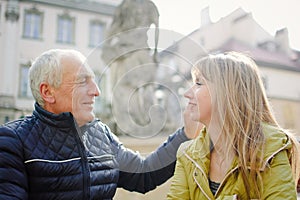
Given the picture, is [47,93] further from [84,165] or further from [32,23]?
[32,23]

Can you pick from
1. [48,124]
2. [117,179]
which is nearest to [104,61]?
[48,124]

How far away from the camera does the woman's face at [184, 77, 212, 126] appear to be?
29.3 inches

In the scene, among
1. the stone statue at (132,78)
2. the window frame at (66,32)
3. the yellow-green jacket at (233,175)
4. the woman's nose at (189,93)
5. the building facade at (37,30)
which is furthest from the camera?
the window frame at (66,32)

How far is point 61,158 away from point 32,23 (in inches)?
86.4

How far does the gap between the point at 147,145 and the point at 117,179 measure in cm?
20

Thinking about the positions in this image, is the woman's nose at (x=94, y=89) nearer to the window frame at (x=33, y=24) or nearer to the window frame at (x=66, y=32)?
the window frame at (x=66, y=32)

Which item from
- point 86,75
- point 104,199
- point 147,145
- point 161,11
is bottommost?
point 104,199

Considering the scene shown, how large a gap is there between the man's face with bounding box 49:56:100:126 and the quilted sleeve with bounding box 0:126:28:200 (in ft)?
0.48

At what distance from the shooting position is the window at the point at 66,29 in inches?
100

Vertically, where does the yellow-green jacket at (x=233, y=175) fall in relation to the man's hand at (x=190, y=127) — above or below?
below

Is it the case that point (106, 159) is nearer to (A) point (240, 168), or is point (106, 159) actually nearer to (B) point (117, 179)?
(B) point (117, 179)

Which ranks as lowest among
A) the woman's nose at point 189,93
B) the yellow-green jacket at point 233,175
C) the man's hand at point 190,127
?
the yellow-green jacket at point 233,175

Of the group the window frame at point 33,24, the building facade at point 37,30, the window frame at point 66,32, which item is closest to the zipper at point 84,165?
the building facade at point 37,30

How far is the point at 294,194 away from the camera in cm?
64
